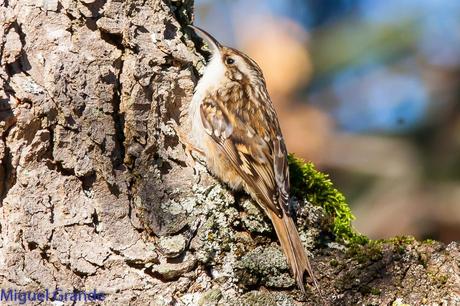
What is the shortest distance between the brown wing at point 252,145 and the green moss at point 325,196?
50 mm

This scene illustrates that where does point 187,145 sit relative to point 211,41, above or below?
below

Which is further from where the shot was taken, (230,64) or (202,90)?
(230,64)

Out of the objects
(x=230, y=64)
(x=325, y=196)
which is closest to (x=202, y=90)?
(x=230, y=64)

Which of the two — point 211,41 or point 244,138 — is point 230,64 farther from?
point 244,138

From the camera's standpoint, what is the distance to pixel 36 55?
2828mm

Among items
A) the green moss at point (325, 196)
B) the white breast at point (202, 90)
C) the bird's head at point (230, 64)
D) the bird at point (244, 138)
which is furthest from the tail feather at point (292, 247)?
the bird's head at point (230, 64)

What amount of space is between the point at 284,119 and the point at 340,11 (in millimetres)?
1136

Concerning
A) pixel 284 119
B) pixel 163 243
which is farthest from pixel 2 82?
pixel 284 119

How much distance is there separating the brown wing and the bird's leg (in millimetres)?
221

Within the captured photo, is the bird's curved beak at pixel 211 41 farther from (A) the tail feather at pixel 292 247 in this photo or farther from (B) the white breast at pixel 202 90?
(A) the tail feather at pixel 292 247

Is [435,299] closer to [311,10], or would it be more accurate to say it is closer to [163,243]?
[163,243]

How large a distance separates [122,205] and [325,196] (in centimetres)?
74

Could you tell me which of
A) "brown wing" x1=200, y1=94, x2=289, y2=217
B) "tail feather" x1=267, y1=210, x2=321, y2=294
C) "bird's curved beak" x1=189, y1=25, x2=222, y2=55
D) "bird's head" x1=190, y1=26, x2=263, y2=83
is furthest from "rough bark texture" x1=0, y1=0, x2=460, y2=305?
"bird's head" x1=190, y1=26, x2=263, y2=83

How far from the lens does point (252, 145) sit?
360 centimetres
